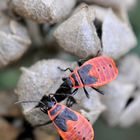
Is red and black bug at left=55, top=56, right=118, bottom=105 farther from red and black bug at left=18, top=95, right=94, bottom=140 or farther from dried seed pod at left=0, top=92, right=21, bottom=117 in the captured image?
dried seed pod at left=0, top=92, right=21, bottom=117

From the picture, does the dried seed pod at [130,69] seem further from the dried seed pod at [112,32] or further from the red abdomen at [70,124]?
the red abdomen at [70,124]

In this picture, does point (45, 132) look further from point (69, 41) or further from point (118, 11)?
point (118, 11)

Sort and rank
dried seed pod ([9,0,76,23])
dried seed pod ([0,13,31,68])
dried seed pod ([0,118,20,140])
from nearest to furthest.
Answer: dried seed pod ([9,0,76,23]) < dried seed pod ([0,13,31,68]) < dried seed pod ([0,118,20,140])

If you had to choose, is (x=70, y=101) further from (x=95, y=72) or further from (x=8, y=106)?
(x=8, y=106)

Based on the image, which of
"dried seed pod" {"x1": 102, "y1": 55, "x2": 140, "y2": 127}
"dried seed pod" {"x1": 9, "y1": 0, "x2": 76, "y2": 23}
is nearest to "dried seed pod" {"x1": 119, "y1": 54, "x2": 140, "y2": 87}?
"dried seed pod" {"x1": 102, "y1": 55, "x2": 140, "y2": 127}

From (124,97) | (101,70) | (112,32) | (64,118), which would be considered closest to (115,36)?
(112,32)

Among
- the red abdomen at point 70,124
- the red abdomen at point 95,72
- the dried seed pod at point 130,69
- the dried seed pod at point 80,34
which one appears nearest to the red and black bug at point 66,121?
the red abdomen at point 70,124
